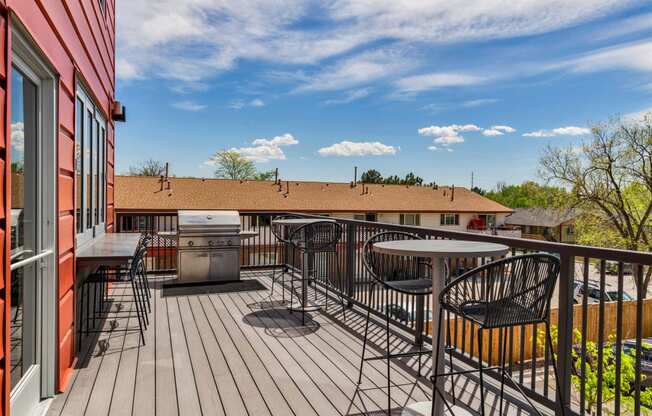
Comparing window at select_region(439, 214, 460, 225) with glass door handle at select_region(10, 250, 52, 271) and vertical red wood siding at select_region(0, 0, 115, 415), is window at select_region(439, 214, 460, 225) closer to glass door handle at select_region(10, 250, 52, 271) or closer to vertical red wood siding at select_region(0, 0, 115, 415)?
vertical red wood siding at select_region(0, 0, 115, 415)

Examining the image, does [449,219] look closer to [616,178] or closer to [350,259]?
[616,178]

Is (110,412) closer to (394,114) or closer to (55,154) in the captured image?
(55,154)

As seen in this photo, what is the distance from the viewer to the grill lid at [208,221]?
5953 millimetres

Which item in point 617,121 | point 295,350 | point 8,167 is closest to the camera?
point 8,167

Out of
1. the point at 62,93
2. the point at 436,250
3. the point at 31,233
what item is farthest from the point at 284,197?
the point at 436,250

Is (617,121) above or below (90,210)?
above

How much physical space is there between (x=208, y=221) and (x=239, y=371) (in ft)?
11.3

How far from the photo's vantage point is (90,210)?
4207 mm

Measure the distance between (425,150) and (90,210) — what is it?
56353mm

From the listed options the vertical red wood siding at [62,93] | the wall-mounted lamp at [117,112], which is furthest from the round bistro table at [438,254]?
the wall-mounted lamp at [117,112]

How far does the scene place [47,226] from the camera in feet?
7.79

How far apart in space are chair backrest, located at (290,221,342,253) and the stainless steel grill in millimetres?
1975

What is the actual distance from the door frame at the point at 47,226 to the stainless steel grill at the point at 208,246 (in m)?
3.50

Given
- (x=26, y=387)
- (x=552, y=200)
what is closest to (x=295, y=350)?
(x=26, y=387)
